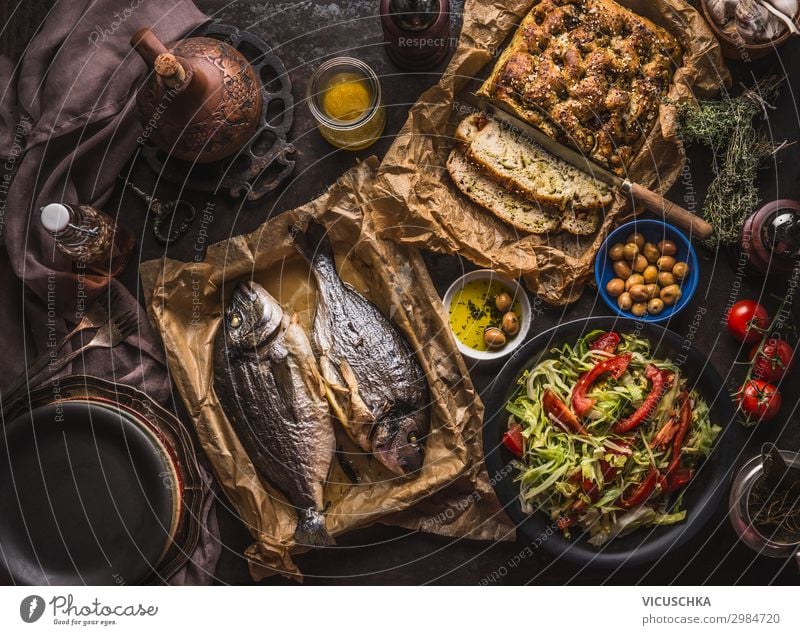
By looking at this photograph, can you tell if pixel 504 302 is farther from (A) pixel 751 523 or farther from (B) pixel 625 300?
(A) pixel 751 523

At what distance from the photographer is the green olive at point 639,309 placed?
2.60 m

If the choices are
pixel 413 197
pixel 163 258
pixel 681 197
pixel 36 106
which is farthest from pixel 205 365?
pixel 681 197

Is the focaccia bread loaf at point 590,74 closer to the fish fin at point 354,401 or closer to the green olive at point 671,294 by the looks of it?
the green olive at point 671,294

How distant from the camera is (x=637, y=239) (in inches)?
102

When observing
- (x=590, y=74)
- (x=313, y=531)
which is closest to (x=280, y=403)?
(x=313, y=531)

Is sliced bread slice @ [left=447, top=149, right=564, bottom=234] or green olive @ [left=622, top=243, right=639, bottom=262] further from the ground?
sliced bread slice @ [left=447, top=149, right=564, bottom=234]

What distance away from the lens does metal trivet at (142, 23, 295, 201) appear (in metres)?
2.70

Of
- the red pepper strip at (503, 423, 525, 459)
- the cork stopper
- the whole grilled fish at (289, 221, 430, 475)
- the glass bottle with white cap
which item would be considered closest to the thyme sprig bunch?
the red pepper strip at (503, 423, 525, 459)

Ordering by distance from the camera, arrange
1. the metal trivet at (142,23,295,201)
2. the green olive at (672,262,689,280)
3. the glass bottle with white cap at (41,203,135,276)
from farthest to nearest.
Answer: the metal trivet at (142,23,295,201) → the green olive at (672,262,689,280) → the glass bottle with white cap at (41,203,135,276)

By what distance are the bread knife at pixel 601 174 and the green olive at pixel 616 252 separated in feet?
0.56

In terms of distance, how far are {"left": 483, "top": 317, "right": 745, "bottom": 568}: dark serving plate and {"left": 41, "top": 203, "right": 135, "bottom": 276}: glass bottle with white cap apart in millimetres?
1485

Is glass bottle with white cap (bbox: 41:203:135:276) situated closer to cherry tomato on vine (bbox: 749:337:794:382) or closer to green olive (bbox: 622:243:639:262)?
green olive (bbox: 622:243:639:262)

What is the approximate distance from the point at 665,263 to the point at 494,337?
68 cm

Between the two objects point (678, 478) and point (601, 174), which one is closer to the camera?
point (678, 478)
